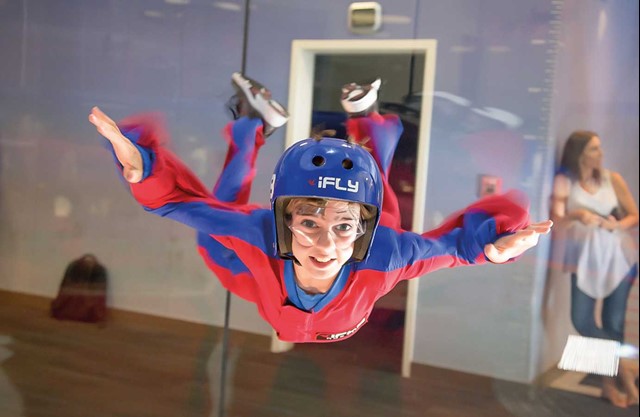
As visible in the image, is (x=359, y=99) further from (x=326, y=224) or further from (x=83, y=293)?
(x=83, y=293)

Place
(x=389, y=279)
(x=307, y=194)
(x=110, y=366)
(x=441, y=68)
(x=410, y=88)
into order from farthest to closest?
(x=110, y=366) → (x=441, y=68) → (x=410, y=88) → (x=389, y=279) → (x=307, y=194)

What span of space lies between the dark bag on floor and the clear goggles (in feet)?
4.63

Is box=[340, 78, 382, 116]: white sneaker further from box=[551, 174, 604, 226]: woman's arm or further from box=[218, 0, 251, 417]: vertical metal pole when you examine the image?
box=[551, 174, 604, 226]: woman's arm

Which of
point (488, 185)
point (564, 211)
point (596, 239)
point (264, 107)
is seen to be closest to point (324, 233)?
point (264, 107)

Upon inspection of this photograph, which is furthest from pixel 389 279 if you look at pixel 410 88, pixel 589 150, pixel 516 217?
pixel 589 150

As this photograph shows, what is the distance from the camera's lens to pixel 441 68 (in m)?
2.00

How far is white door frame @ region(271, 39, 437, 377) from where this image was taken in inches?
70.7

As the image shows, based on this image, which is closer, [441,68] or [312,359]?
[441,68]

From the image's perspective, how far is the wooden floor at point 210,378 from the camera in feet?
6.73

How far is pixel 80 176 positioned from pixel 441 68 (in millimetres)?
1370

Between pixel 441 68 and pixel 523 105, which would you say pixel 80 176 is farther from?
pixel 523 105

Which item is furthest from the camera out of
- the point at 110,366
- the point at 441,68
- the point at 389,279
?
the point at 110,366

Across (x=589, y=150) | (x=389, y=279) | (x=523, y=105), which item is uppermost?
(x=523, y=105)

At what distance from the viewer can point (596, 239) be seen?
2.15 meters
